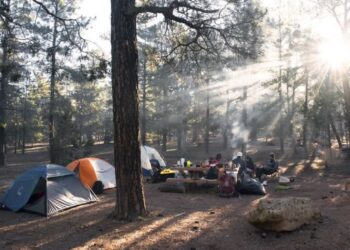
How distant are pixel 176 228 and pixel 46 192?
3866 millimetres

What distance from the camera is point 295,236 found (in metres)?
6.32

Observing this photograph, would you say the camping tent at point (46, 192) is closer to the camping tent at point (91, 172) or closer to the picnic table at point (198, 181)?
the camping tent at point (91, 172)

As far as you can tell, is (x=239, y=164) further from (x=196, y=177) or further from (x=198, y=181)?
(x=198, y=181)

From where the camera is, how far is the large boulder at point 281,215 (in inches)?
252

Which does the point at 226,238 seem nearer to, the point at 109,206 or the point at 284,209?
the point at 284,209

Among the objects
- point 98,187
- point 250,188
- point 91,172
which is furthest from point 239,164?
point 91,172

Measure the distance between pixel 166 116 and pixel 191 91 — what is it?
3313 mm

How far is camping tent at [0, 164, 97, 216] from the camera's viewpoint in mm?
9062

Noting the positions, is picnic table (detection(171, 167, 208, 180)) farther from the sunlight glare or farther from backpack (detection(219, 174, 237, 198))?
the sunlight glare

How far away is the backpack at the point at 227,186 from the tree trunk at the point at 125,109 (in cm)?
402

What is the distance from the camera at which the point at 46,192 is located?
905 cm

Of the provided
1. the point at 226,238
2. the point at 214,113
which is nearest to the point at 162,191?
the point at 226,238

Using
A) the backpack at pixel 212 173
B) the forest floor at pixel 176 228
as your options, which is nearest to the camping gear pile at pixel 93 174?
the forest floor at pixel 176 228

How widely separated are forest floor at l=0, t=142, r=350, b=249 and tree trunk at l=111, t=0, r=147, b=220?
2.17 ft
